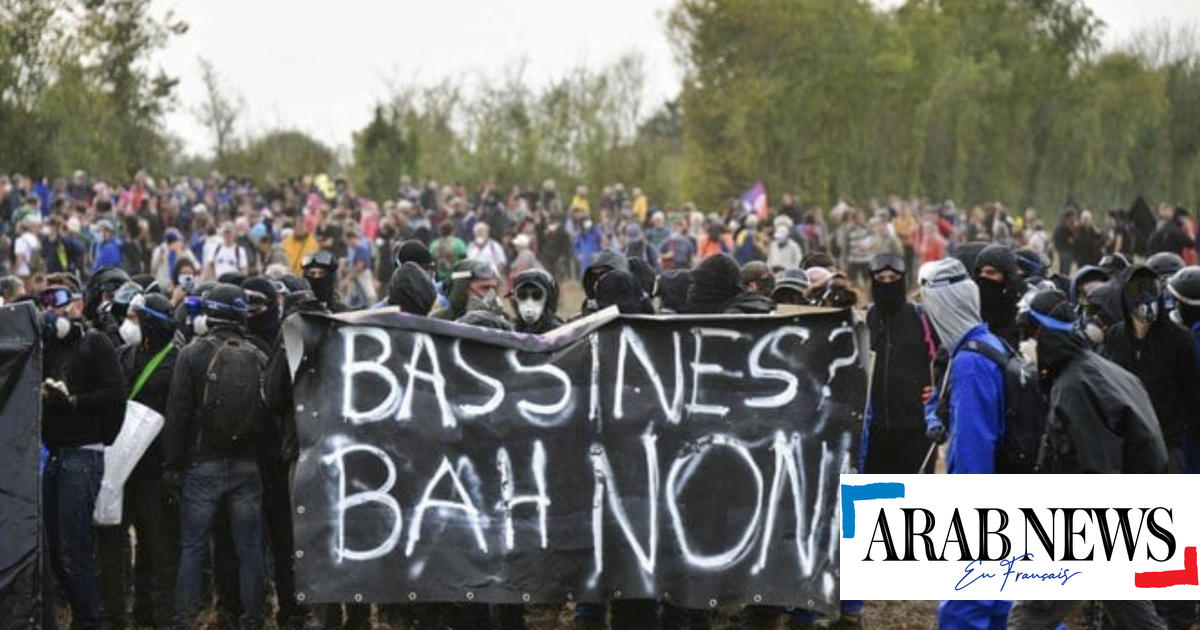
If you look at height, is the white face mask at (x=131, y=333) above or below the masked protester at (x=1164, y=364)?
above

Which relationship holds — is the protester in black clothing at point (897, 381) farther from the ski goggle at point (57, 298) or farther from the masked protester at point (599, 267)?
the ski goggle at point (57, 298)

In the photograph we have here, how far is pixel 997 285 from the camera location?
31.3 ft

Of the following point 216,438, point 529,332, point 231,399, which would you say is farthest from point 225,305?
point 529,332

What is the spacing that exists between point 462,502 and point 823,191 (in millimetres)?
52135

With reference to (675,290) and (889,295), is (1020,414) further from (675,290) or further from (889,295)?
(675,290)

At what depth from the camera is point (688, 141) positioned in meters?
65.0

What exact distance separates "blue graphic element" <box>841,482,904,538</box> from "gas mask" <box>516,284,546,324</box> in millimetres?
2478

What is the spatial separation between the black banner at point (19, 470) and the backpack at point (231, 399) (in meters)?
1.04

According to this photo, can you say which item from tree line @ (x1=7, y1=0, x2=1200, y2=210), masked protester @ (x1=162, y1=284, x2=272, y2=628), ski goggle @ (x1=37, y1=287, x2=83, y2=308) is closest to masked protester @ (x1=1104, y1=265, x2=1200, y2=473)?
masked protester @ (x1=162, y1=284, x2=272, y2=628)

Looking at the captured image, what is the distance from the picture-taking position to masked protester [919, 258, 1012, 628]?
868 centimetres

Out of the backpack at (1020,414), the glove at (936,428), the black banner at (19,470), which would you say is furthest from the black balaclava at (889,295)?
the black banner at (19,470)

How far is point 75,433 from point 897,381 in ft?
14.2

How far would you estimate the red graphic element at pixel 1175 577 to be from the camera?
858cm

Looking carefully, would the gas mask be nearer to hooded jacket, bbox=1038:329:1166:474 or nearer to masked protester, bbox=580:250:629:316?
Answer: masked protester, bbox=580:250:629:316
